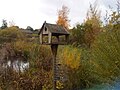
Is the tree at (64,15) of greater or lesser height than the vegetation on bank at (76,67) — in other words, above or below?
above

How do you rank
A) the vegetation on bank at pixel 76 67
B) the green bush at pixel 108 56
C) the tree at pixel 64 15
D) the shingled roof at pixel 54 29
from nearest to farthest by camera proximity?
the green bush at pixel 108 56
the vegetation on bank at pixel 76 67
the shingled roof at pixel 54 29
the tree at pixel 64 15

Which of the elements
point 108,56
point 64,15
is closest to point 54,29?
point 108,56

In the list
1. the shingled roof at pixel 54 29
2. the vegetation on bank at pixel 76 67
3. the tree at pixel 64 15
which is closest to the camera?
the vegetation on bank at pixel 76 67

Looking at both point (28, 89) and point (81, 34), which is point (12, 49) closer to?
point (81, 34)

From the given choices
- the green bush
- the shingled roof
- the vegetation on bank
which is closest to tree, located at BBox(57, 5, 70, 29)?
the vegetation on bank

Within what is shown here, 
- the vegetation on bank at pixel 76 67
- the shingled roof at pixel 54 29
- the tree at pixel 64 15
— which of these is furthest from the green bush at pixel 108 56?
the tree at pixel 64 15

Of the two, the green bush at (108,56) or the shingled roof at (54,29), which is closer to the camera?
the green bush at (108,56)

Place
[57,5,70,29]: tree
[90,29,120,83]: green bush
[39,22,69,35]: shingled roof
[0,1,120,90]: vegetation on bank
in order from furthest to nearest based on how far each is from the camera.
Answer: [57,5,70,29]: tree < [39,22,69,35]: shingled roof < [0,1,120,90]: vegetation on bank < [90,29,120,83]: green bush

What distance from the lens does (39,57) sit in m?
10.5

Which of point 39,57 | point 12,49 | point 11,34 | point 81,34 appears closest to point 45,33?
point 39,57

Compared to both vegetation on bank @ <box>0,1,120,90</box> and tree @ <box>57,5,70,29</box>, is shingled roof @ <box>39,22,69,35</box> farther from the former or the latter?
tree @ <box>57,5,70,29</box>

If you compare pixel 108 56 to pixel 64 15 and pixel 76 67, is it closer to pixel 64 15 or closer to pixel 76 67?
pixel 76 67

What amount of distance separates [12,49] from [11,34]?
9.57 metres

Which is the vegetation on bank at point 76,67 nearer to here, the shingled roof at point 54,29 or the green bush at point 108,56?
the green bush at point 108,56
